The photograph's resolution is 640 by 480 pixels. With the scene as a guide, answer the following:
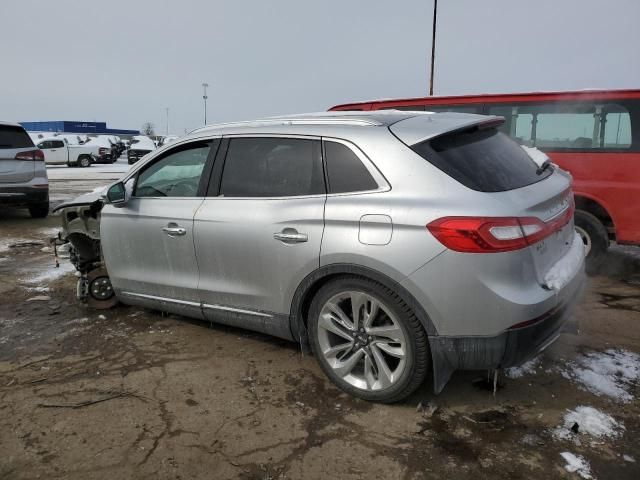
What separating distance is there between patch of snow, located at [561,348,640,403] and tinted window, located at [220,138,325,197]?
82.0 inches

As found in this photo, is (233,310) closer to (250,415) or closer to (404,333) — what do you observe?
(250,415)

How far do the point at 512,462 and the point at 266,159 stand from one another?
2.31m

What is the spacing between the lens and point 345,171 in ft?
10.2

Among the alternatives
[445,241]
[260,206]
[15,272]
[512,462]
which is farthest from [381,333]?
[15,272]

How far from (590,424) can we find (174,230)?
2.91 m

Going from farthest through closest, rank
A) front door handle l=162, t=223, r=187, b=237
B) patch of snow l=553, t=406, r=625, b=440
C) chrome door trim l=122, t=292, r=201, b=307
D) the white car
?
the white car
chrome door trim l=122, t=292, r=201, b=307
front door handle l=162, t=223, r=187, b=237
patch of snow l=553, t=406, r=625, b=440

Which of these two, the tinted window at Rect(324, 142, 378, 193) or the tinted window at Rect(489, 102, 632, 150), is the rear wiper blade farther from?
the tinted window at Rect(489, 102, 632, 150)

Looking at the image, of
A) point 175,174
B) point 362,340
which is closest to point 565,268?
point 362,340

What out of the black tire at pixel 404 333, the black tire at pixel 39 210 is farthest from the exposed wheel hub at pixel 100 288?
the black tire at pixel 39 210

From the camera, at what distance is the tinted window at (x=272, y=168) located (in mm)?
3287

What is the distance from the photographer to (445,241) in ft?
8.73

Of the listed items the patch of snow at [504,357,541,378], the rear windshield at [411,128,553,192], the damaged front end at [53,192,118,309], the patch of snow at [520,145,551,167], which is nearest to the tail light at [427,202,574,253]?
the rear windshield at [411,128,553,192]

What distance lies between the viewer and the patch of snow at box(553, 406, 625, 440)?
2.77 m

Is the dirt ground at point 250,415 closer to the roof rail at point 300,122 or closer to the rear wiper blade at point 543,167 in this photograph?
the rear wiper blade at point 543,167
